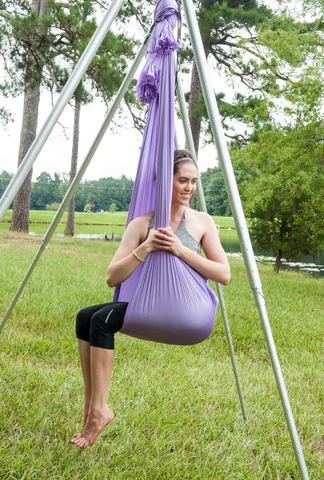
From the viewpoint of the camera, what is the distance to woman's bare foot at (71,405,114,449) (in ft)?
6.02

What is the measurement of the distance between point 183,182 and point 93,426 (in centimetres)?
104

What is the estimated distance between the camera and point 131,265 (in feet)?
6.15

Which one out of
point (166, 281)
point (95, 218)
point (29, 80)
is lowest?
point (95, 218)

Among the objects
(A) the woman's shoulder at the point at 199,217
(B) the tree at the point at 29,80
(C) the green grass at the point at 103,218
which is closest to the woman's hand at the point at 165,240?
(A) the woman's shoulder at the point at 199,217

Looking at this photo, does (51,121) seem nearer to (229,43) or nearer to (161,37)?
(161,37)

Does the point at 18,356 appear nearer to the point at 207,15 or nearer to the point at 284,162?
the point at 284,162

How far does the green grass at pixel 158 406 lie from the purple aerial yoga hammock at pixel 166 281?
23.1 inches

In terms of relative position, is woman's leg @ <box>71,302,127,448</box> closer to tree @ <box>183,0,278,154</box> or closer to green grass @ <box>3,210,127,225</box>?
tree @ <box>183,0,278,154</box>

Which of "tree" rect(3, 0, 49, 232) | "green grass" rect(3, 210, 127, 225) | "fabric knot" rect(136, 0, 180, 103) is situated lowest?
"green grass" rect(3, 210, 127, 225)

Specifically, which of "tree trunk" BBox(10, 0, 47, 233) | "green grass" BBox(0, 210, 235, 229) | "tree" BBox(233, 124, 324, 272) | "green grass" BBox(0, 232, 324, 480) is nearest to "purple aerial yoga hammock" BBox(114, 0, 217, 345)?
"green grass" BBox(0, 232, 324, 480)

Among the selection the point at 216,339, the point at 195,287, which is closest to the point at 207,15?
the point at 216,339

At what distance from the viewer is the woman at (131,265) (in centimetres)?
182

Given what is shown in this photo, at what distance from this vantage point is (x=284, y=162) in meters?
7.39

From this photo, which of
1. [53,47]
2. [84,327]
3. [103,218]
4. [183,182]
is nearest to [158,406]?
[84,327]
